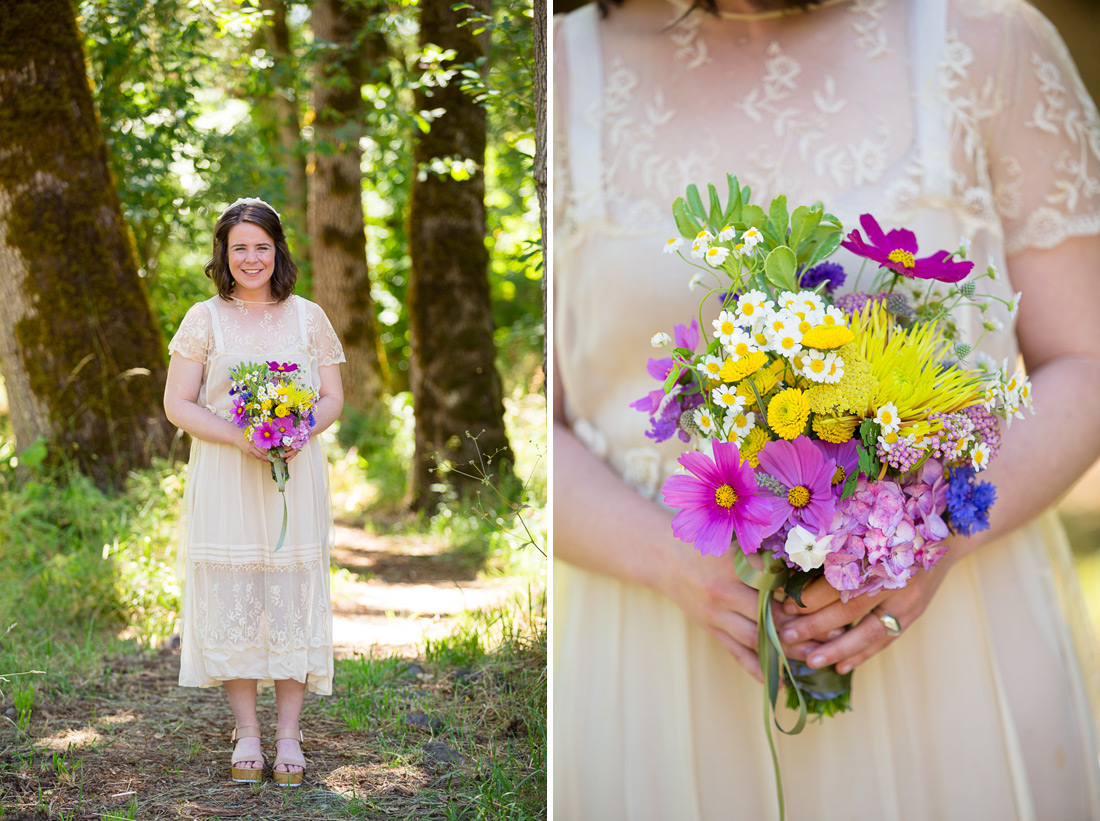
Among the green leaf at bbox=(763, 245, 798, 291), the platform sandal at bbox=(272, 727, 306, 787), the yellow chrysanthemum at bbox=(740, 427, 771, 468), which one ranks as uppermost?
the green leaf at bbox=(763, 245, 798, 291)

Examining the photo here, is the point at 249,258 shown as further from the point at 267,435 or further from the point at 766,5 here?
the point at 766,5

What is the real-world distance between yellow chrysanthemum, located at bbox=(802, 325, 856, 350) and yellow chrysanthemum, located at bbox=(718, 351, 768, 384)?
0.08 metres

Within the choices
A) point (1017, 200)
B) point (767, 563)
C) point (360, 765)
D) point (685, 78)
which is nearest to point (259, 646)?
point (360, 765)

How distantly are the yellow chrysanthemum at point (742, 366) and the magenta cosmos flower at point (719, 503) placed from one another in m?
0.12

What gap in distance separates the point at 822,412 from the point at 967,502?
1.01 feet

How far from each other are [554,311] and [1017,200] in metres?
0.97

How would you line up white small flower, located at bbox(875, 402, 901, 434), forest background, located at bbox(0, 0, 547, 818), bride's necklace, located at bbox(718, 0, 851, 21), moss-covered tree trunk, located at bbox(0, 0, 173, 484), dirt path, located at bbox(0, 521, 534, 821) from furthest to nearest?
moss-covered tree trunk, located at bbox(0, 0, 173, 484) < forest background, located at bbox(0, 0, 547, 818) < dirt path, located at bbox(0, 521, 534, 821) < bride's necklace, located at bbox(718, 0, 851, 21) < white small flower, located at bbox(875, 402, 901, 434)

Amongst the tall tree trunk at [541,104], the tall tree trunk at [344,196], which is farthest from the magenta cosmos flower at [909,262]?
the tall tree trunk at [344,196]

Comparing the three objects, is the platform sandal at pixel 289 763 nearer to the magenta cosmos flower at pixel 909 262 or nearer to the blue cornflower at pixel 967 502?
the blue cornflower at pixel 967 502

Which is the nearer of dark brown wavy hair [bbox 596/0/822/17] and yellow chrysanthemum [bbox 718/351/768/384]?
yellow chrysanthemum [bbox 718/351/768/384]

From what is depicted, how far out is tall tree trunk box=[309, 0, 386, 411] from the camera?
123 inches

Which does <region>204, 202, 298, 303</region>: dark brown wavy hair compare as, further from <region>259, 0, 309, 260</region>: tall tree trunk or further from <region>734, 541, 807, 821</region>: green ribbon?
<region>734, 541, 807, 821</region>: green ribbon

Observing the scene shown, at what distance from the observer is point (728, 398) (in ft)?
5.24

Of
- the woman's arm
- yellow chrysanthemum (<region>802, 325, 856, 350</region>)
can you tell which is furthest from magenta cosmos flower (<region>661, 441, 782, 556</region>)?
the woman's arm
